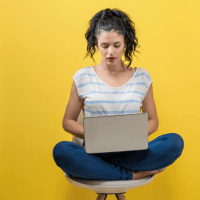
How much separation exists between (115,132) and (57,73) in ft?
2.77

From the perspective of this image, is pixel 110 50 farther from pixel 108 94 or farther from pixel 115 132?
pixel 115 132

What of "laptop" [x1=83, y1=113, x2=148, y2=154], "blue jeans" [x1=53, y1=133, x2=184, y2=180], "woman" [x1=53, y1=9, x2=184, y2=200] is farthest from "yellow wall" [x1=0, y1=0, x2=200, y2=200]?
"laptop" [x1=83, y1=113, x2=148, y2=154]

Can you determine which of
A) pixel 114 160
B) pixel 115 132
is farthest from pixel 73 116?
pixel 115 132

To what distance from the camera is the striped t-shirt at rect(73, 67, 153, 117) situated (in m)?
1.52

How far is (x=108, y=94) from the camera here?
5.05 ft

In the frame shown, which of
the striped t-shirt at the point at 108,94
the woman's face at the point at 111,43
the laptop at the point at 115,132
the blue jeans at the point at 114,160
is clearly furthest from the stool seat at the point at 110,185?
the woman's face at the point at 111,43

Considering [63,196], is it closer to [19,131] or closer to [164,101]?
[19,131]

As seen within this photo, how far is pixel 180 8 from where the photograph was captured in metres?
1.92

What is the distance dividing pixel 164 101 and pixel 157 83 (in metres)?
0.12

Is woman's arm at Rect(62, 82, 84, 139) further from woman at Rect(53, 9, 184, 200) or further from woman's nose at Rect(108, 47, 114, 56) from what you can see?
woman's nose at Rect(108, 47, 114, 56)

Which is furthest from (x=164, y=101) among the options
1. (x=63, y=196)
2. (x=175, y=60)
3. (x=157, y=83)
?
(x=63, y=196)

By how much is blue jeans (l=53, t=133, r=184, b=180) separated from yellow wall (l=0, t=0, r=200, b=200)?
0.61 metres

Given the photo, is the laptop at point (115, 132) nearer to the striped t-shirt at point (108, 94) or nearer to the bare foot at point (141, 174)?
the bare foot at point (141, 174)

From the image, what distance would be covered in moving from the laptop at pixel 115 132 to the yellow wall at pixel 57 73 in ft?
2.55
